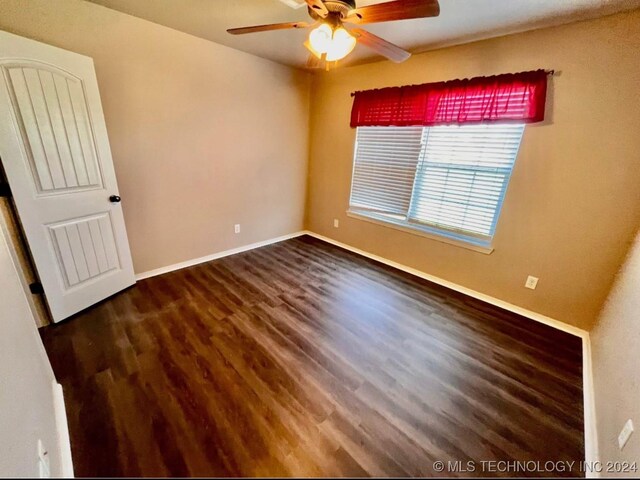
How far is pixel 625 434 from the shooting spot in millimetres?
995

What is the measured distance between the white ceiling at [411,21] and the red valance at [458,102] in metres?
0.33

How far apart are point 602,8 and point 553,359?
2.31 meters

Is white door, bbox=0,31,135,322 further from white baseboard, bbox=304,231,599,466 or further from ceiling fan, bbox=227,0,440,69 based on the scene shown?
white baseboard, bbox=304,231,599,466

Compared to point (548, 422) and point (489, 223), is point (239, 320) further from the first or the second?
point (489, 223)

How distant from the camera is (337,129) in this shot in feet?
10.9

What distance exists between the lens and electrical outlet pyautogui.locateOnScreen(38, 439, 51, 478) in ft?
2.32

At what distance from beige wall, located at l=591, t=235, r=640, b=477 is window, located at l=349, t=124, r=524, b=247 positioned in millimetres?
911

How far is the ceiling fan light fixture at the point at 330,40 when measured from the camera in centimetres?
136

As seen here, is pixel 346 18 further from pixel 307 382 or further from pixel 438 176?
pixel 307 382

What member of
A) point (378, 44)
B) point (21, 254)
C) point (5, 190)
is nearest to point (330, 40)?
point (378, 44)

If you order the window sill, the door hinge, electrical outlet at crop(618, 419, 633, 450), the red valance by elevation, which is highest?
the red valance

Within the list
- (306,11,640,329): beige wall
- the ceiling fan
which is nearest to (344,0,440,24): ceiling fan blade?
the ceiling fan

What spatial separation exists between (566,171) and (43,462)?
3.21 meters

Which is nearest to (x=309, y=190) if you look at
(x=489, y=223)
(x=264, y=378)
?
(x=489, y=223)
